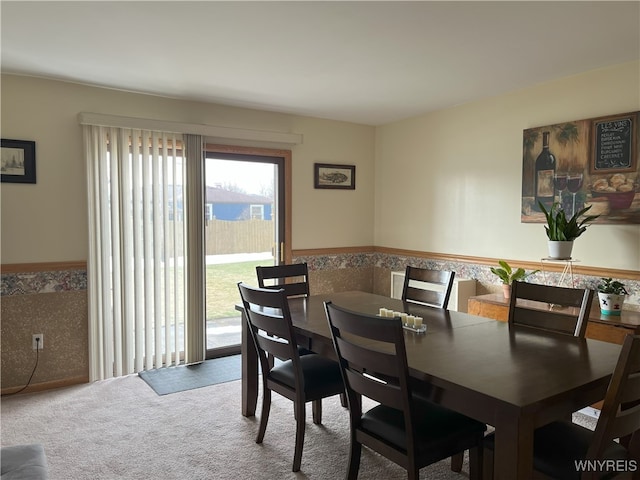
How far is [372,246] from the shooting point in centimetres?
550

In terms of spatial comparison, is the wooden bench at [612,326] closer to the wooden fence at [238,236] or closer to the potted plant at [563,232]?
the potted plant at [563,232]

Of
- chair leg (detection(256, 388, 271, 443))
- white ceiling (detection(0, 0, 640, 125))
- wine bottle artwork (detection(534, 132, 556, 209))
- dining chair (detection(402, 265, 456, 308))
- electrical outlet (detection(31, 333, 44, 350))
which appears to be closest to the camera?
white ceiling (detection(0, 0, 640, 125))

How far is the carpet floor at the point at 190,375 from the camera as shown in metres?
3.69

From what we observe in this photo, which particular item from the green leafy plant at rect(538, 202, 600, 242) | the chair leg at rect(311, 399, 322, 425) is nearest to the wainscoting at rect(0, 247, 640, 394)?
the green leafy plant at rect(538, 202, 600, 242)

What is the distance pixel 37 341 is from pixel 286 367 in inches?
84.8

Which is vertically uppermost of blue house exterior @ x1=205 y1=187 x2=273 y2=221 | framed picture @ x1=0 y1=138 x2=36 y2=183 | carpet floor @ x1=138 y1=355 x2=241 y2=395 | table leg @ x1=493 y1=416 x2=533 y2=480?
framed picture @ x1=0 y1=138 x2=36 y2=183

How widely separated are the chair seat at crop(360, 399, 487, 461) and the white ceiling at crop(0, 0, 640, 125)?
6.36 feet

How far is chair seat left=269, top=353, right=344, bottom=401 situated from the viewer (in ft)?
8.28

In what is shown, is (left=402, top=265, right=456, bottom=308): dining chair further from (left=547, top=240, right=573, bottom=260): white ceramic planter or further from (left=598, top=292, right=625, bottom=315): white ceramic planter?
(left=598, top=292, right=625, bottom=315): white ceramic planter

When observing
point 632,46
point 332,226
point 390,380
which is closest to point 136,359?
point 332,226

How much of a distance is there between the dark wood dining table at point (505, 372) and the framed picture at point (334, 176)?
8.49ft

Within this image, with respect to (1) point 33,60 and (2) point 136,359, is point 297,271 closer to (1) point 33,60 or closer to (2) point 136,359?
(2) point 136,359

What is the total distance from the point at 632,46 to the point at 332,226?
3.06 m

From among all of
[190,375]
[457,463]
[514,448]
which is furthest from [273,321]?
[190,375]
